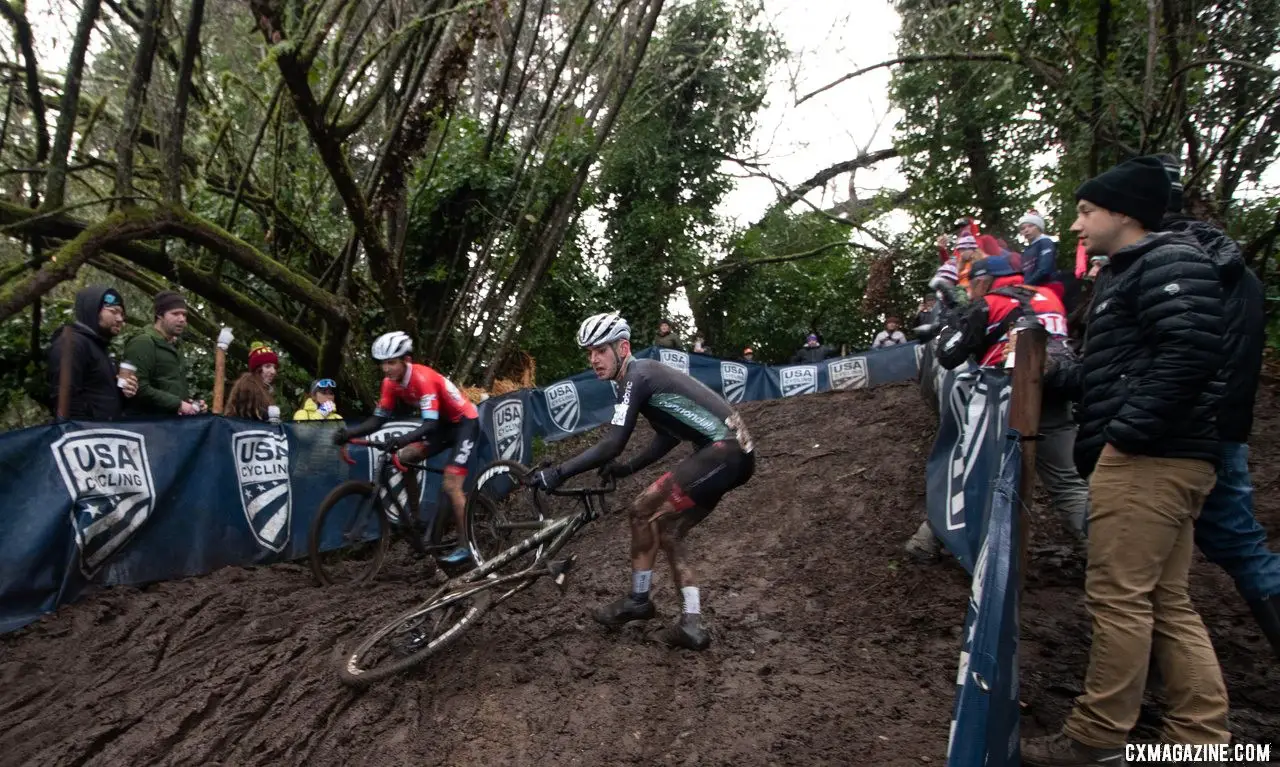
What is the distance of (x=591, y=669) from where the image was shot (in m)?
4.82

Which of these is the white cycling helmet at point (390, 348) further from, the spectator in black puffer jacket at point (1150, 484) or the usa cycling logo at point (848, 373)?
the usa cycling logo at point (848, 373)

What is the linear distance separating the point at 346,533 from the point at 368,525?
0.19m

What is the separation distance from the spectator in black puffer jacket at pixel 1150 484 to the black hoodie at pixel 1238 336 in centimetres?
14

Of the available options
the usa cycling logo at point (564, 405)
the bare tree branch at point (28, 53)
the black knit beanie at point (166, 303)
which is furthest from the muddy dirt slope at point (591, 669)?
the usa cycling logo at point (564, 405)

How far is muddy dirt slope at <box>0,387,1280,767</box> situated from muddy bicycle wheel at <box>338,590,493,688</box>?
0.13 meters

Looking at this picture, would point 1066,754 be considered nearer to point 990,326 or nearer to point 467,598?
point 990,326

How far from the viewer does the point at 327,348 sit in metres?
10.0

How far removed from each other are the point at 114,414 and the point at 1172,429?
24.0 ft

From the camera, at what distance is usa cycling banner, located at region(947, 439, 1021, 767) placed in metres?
2.79

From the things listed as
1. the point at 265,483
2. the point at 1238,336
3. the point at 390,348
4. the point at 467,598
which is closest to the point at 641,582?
the point at 467,598

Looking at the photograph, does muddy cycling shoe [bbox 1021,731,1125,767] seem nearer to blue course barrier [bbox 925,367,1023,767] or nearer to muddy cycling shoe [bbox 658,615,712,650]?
blue course barrier [bbox 925,367,1023,767]

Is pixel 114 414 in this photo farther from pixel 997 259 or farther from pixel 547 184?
pixel 547 184

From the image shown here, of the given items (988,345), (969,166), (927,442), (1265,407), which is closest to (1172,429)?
(988,345)

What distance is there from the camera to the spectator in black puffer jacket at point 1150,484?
2.95 metres
